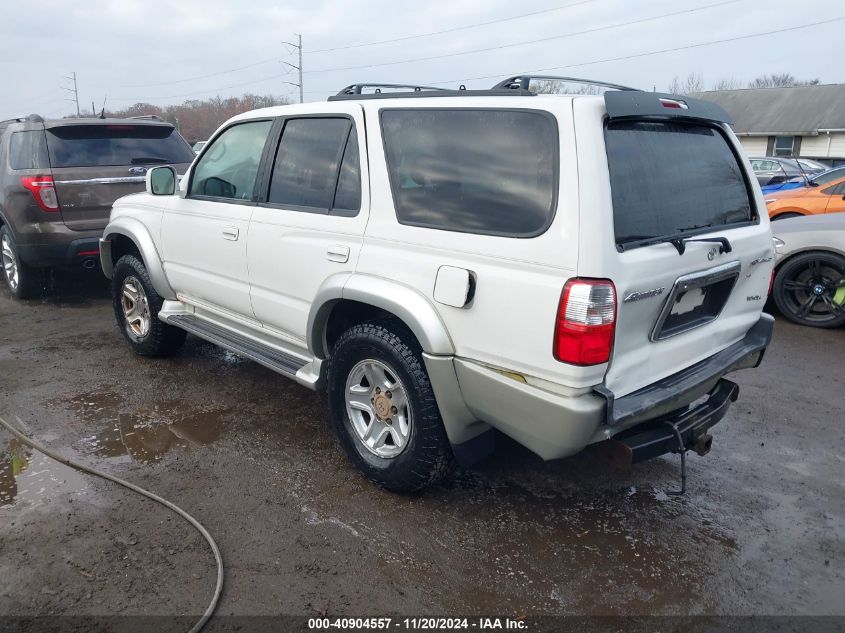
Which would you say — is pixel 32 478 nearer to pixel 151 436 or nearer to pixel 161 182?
pixel 151 436

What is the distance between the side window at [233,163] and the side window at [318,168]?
0.84 ft

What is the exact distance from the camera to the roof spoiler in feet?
8.23

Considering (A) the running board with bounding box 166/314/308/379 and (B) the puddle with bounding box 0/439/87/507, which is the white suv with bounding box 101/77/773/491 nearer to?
(A) the running board with bounding box 166/314/308/379

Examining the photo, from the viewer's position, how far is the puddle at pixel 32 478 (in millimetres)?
3332

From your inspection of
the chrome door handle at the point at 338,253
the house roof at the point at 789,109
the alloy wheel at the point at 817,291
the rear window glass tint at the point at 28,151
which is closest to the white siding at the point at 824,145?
the house roof at the point at 789,109

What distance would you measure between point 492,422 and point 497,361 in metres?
0.30

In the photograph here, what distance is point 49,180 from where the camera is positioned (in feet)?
21.2

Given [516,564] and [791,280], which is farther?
[791,280]

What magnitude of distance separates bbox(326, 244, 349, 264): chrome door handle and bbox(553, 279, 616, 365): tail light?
1.26 metres

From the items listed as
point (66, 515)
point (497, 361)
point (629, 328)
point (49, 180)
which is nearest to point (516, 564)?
point (497, 361)

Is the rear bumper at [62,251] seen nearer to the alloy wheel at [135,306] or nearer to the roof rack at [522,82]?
the alloy wheel at [135,306]

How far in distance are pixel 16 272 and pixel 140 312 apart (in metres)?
3.06

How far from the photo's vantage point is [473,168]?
9.21 ft

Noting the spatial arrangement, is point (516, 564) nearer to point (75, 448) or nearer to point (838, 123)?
point (75, 448)
